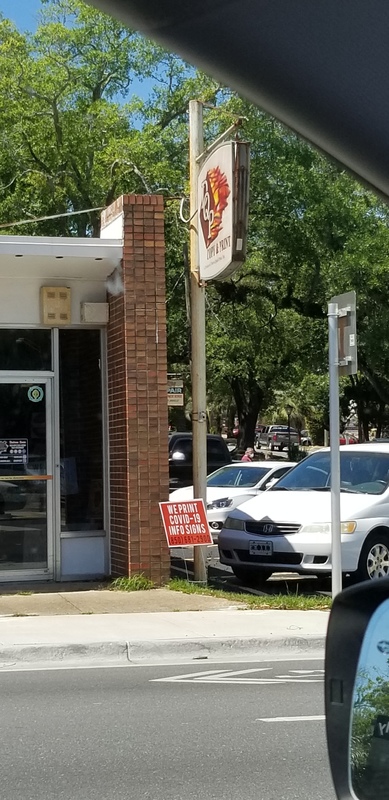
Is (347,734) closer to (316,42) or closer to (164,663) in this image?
(316,42)

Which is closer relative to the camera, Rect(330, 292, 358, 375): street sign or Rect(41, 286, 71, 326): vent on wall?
Rect(330, 292, 358, 375): street sign

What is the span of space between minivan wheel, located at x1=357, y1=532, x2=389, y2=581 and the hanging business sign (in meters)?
3.53

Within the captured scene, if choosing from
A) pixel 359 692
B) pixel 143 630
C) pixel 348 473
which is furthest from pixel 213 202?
pixel 359 692

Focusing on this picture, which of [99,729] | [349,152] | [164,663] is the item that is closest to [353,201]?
[164,663]

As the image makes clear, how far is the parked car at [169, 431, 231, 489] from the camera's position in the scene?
25.8m

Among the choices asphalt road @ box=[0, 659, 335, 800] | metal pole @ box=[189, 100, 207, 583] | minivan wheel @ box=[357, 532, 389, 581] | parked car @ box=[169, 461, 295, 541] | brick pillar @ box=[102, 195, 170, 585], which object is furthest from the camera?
parked car @ box=[169, 461, 295, 541]

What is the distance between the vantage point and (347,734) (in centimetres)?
168

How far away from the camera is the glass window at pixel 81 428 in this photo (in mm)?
13586

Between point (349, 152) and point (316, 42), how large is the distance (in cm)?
22

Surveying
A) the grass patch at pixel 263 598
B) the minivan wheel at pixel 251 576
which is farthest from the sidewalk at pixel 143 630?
the minivan wheel at pixel 251 576

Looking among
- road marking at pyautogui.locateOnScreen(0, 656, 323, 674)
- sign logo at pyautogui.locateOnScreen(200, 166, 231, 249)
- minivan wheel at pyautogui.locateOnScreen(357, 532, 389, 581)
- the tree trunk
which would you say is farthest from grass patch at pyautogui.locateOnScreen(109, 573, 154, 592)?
the tree trunk

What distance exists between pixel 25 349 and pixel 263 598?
436cm

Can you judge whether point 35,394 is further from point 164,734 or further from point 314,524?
point 164,734

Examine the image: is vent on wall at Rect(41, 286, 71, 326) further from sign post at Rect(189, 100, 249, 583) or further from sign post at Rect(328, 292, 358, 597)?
sign post at Rect(328, 292, 358, 597)
